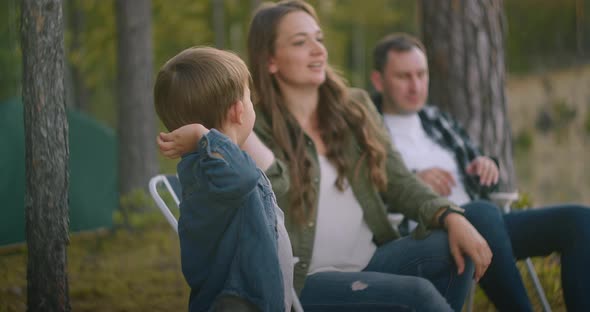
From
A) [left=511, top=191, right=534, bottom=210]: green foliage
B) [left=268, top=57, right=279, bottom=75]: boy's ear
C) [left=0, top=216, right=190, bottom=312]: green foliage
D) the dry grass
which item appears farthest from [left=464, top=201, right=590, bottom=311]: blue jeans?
[left=0, top=216, right=190, bottom=312]: green foliage

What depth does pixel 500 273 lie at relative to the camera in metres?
2.70

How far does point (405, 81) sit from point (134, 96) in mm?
4247

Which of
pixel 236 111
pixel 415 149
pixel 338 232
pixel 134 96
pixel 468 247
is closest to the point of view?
pixel 236 111

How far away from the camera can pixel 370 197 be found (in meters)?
2.86

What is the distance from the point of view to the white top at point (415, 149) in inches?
144

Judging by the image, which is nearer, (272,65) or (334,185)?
(334,185)

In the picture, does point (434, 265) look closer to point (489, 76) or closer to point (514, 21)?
point (489, 76)

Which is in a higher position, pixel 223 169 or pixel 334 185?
pixel 223 169

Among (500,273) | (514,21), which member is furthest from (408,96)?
(514,21)

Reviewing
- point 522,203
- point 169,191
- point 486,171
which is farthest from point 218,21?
point 169,191

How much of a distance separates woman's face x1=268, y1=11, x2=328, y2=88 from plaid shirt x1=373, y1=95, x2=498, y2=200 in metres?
1.00

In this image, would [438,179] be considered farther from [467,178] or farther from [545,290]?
[545,290]

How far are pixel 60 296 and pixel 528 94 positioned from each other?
13867 mm

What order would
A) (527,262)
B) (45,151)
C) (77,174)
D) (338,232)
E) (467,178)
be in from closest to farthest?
(45,151) < (338,232) < (527,262) < (467,178) < (77,174)
